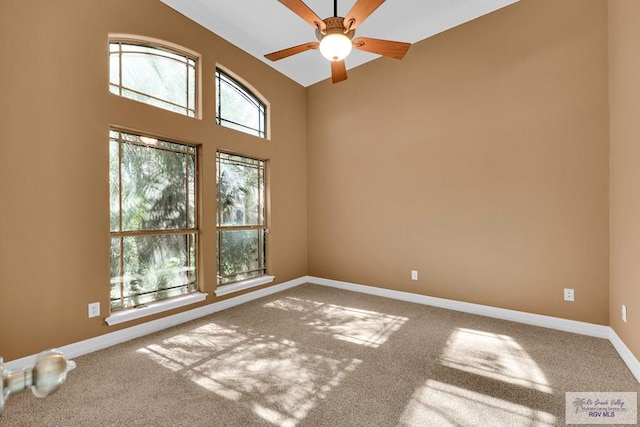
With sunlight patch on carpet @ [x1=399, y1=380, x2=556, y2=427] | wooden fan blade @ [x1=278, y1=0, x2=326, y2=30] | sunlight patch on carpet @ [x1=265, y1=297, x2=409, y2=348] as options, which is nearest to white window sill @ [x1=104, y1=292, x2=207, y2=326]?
sunlight patch on carpet @ [x1=265, y1=297, x2=409, y2=348]

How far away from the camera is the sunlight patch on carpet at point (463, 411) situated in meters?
1.74

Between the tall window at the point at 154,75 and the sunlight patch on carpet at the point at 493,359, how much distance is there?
3.59 meters

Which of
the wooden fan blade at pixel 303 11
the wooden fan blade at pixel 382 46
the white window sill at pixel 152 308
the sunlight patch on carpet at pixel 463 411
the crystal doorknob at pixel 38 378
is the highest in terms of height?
the wooden fan blade at pixel 303 11

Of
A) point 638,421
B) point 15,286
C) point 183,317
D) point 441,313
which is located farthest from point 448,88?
point 15,286

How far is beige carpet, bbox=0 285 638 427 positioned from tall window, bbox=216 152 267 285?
88 centimetres

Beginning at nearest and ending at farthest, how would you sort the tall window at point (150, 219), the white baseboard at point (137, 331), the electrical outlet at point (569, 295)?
1. the white baseboard at point (137, 331)
2. the tall window at point (150, 219)
3. the electrical outlet at point (569, 295)

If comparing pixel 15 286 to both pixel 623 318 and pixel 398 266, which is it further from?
pixel 623 318

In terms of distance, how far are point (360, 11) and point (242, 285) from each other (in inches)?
→ 126

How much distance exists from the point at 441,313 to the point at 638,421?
184 cm

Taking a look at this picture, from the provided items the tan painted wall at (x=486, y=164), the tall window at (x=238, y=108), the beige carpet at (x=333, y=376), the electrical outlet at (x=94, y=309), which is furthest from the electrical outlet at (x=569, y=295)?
the electrical outlet at (x=94, y=309)

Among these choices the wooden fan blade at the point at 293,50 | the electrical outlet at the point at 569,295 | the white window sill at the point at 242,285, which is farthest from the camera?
the white window sill at the point at 242,285

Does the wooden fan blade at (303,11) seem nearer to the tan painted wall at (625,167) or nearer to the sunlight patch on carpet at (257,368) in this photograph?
the tan painted wall at (625,167)

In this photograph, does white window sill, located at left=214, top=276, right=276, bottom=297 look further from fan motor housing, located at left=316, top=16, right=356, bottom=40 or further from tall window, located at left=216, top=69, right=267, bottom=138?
fan motor housing, located at left=316, top=16, right=356, bottom=40

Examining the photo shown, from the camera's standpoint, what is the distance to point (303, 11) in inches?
87.8
